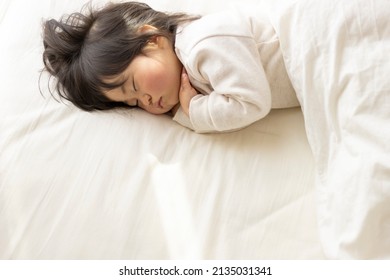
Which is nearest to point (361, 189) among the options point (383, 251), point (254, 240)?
point (383, 251)

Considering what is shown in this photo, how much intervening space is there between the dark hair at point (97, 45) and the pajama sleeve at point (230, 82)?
0.13 m

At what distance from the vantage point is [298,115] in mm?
1010

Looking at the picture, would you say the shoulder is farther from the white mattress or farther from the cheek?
the white mattress

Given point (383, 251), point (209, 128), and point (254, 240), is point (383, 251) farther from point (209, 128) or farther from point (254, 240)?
point (209, 128)

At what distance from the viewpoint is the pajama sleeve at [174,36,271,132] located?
95 centimetres

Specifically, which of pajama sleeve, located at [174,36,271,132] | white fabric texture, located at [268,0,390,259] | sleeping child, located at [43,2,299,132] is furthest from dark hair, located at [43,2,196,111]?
white fabric texture, located at [268,0,390,259]

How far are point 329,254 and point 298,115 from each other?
1.03 ft

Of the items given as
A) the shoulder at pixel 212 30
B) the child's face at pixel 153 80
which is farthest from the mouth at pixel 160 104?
the shoulder at pixel 212 30

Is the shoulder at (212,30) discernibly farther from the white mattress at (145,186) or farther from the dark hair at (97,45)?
the white mattress at (145,186)

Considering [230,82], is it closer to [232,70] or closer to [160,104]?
[232,70]

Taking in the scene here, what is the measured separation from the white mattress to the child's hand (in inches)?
1.9

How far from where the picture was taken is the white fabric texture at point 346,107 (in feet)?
2.62

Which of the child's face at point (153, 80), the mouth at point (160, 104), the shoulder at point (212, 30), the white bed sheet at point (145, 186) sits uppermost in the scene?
the shoulder at point (212, 30)

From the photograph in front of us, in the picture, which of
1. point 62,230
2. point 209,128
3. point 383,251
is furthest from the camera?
point 209,128
